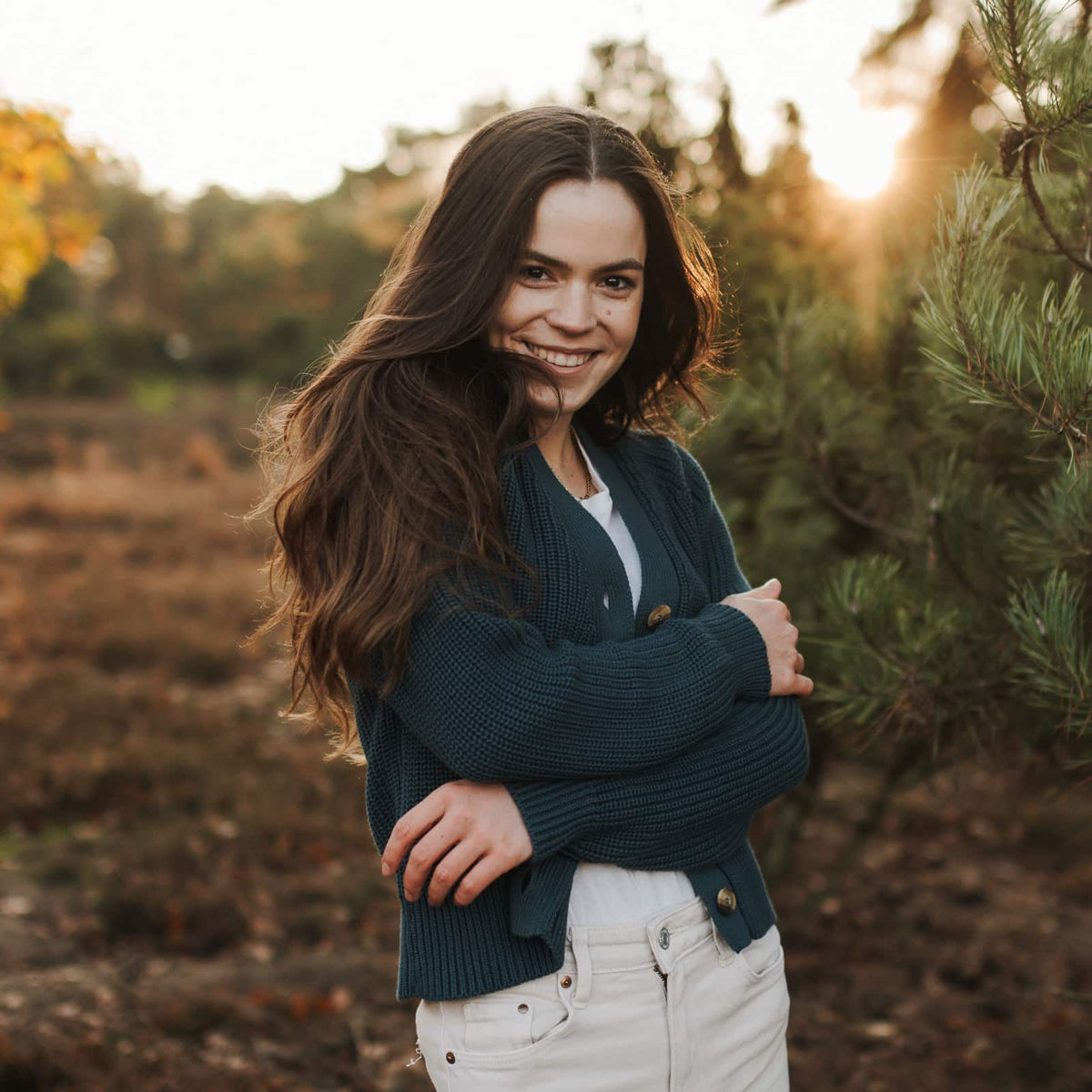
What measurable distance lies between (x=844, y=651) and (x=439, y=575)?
872 mm

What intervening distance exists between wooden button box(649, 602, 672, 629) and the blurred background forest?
0.37m

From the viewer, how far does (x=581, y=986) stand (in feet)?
4.59

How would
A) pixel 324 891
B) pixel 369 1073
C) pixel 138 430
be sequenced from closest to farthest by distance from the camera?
pixel 369 1073, pixel 324 891, pixel 138 430

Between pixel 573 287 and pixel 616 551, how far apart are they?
38 cm

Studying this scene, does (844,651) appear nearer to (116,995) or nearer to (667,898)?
(667,898)

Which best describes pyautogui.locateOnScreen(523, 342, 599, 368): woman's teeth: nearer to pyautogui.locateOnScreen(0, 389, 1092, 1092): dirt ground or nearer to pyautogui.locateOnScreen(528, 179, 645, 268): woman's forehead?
pyautogui.locateOnScreen(528, 179, 645, 268): woman's forehead

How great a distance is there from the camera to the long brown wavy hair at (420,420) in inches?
55.1

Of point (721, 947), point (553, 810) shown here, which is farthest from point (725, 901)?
point (553, 810)

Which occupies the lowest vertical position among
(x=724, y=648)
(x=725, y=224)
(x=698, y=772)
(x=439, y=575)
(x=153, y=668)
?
(x=153, y=668)

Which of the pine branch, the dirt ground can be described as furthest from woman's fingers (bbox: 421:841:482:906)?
the dirt ground

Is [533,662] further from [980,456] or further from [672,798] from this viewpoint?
[980,456]

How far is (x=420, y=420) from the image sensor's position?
4.91 feet

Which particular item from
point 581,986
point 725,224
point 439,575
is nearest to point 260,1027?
point 581,986

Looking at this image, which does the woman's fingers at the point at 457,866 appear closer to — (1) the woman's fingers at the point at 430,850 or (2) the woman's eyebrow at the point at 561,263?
(1) the woman's fingers at the point at 430,850
